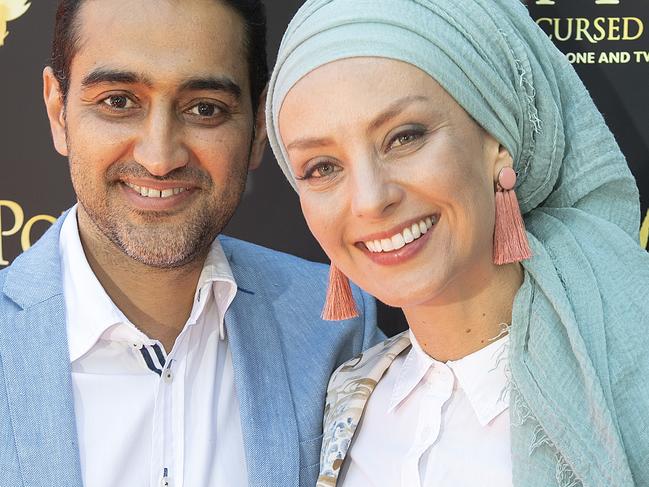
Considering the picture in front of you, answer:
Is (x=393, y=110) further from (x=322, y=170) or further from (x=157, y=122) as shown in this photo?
(x=157, y=122)

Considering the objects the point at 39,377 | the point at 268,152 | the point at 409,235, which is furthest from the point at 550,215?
the point at 268,152

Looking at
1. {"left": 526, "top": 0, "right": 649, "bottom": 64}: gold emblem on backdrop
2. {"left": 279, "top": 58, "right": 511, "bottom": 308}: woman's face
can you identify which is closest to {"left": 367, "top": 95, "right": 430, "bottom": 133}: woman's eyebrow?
{"left": 279, "top": 58, "right": 511, "bottom": 308}: woman's face

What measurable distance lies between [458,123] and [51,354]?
1135 mm

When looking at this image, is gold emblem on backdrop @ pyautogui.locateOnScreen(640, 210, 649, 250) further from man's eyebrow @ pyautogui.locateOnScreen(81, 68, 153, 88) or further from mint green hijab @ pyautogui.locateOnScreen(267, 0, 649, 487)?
man's eyebrow @ pyautogui.locateOnScreen(81, 68, 153, 88)

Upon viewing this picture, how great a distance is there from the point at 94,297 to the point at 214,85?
2.07 feet

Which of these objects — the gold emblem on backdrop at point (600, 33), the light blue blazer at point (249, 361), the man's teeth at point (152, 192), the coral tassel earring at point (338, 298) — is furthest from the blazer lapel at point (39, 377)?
→ the gold emblem on backdrop at point (600, 33)

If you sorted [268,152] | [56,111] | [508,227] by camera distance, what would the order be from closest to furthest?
[508,227], [56,111], [268,152]

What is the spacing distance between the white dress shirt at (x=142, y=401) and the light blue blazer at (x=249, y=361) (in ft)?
0.21

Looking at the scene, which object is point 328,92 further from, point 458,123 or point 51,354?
point 51,354

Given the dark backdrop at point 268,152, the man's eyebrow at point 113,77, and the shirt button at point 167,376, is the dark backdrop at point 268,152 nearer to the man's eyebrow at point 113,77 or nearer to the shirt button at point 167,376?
the man's eyebrow at point 113,77

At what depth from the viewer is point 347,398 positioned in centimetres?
234

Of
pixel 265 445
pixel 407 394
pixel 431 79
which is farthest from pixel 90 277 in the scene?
pixel 431 79

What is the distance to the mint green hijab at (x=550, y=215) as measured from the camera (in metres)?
1.82

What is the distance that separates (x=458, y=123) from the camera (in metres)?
1.94
